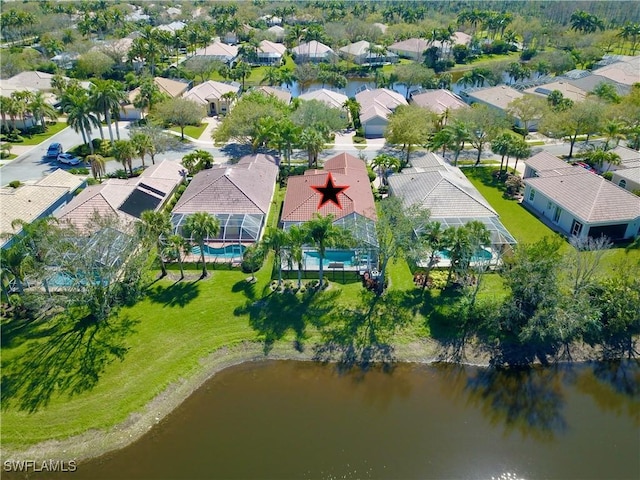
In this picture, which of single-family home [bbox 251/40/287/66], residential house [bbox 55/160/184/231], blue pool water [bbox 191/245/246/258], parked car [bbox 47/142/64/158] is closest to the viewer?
blue pool water [bbox 191/245/246/258]

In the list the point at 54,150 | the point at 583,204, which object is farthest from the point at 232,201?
the point at 583,204

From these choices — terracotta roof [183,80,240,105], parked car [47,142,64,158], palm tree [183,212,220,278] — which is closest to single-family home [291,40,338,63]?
terracotta roof [183,80,240,105]

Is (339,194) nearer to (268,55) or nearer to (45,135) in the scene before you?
(45,135)

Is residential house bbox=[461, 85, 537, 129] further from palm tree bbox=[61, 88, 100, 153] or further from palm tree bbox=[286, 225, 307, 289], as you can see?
palm tree bbox=[61, 88, 100, 153]

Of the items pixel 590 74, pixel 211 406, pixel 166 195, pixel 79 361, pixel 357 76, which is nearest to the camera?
pixel 211 406

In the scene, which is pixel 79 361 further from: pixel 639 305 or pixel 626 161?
pixel 626 161

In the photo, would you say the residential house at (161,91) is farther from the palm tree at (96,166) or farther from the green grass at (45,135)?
the palm tree at (96,166)

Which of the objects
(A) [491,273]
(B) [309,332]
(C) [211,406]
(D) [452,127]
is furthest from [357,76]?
(C) [211,406]
